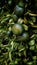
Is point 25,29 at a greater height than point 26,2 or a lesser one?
lesser

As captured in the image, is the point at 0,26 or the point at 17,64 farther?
the point at 0,26

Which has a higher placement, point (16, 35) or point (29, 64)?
point (16, 35)

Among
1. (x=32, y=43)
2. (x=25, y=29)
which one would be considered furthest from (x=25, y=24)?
(x=32, y=43)

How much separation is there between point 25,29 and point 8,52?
0.97 ft

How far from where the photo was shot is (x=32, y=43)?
2229 mm

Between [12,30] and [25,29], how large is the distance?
0.14 metres

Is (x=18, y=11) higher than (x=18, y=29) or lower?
higher

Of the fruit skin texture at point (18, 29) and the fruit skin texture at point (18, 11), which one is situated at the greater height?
the fruit skin texture at point (18, 11)

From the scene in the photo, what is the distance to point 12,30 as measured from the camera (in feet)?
7.48

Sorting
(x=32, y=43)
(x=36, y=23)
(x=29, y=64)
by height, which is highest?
(x=36, y=23)

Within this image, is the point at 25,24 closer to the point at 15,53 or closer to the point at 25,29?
the point at 25,29

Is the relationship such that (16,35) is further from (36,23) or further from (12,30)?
(36,23)

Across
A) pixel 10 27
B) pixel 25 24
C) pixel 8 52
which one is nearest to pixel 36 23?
pixel 25 24

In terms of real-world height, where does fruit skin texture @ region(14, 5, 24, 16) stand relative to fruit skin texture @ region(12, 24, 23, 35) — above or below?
above
